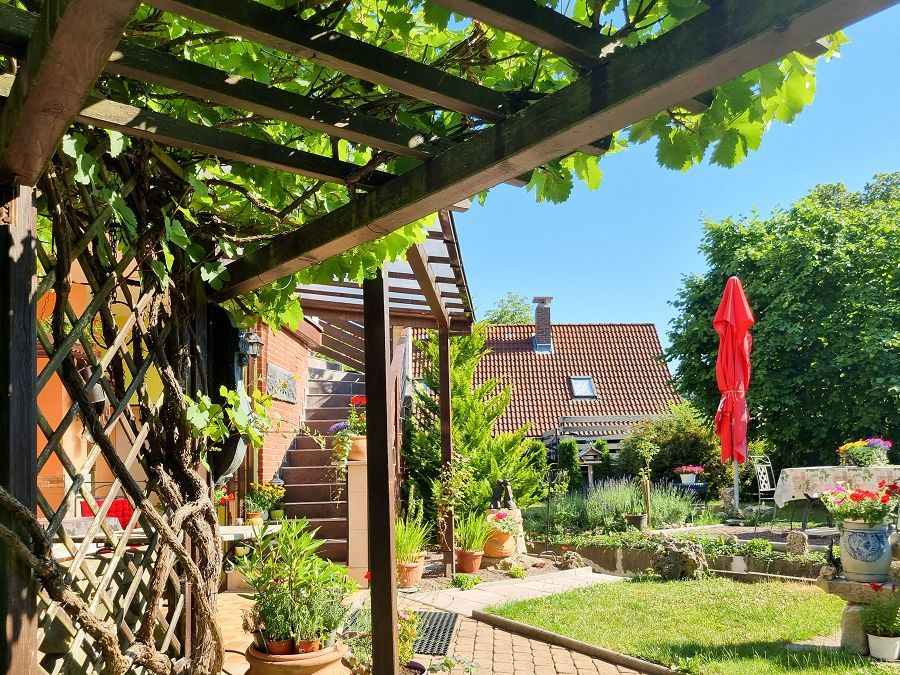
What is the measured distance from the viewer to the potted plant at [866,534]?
4887 millimetres

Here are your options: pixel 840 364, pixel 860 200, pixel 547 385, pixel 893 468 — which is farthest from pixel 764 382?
pixel 860 200

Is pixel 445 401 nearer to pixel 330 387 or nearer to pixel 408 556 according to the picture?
pixel 408 556

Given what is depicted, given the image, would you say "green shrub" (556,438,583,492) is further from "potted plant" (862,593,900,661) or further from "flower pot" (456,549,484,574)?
"potted plant" (862,593,900,661)

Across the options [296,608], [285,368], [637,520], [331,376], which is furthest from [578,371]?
[296,608]

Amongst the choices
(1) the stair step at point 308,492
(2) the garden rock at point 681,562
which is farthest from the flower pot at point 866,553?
(1) the stair step at point 308,492

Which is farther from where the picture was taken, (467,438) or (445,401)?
(467,438)

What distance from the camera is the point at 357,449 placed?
7742mm

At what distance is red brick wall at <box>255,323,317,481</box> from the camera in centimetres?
782

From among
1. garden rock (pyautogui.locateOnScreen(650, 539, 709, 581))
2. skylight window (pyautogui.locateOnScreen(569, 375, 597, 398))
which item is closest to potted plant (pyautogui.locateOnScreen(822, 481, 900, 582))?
garden rock (pyautogui.locateOnScreen(650, 539, 709, 581))

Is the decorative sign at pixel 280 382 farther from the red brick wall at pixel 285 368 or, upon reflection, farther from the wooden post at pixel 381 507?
the wooden post at pixel 381 507

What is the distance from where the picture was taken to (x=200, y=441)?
9.37ft

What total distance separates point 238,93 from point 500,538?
7605 millimetres

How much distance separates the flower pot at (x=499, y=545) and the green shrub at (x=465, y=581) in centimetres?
94

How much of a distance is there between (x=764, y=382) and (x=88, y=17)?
16.7 meters
